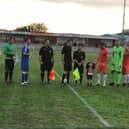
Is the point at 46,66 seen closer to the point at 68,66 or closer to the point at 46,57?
the point at 46,57

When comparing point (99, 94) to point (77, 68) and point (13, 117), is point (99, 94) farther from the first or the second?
point (13, 117)

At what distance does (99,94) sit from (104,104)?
123 inches

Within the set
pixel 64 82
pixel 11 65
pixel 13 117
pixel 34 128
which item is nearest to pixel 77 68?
pixel 64 82

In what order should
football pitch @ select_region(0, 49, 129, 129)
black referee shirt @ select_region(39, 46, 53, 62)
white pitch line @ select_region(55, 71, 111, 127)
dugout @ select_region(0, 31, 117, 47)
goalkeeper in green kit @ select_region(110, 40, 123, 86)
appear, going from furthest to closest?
1. dugout @ select_region(0, 31, 117, 47)
2. goalkeeper in green kit @ select_region(110, 40, 123, 86)
3. black referee shirt @ select_region(39, 46, 53, 62)
4. white pitch line @ select_region(55, 71, 111, 127)
5. football pitch @ select_region(0, 49, 129, 129)

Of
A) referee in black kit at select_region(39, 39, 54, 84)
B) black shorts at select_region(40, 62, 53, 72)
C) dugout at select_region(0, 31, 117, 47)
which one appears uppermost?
referee in black kit at select_region(39, 39, 54, 84)

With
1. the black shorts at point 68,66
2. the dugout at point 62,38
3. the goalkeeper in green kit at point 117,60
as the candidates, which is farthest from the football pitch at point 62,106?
the dugout at point 62,38

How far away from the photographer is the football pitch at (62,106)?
14.2 m

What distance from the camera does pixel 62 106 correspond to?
17.8 meters

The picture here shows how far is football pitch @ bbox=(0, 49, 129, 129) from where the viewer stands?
1425 cm

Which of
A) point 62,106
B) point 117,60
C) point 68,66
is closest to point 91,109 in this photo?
point 62,106

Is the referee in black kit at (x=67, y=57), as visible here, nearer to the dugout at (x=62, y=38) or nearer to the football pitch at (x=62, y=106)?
the football pitch at (x=62, y=106)

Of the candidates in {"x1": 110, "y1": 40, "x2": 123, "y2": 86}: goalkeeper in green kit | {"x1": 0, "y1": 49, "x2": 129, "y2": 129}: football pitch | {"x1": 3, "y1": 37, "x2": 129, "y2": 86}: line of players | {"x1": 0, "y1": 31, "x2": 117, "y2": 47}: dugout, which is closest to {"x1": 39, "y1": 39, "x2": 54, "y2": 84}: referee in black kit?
{"x1": 3, "y1": 37, "x2": 129, "y2": 86}: line of players

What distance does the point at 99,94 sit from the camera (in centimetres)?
2175

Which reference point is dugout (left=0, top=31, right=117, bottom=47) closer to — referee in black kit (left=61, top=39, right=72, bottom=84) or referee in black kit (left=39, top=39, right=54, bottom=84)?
referee in black kit (left=61, top=39, right=72, bottom=84)
